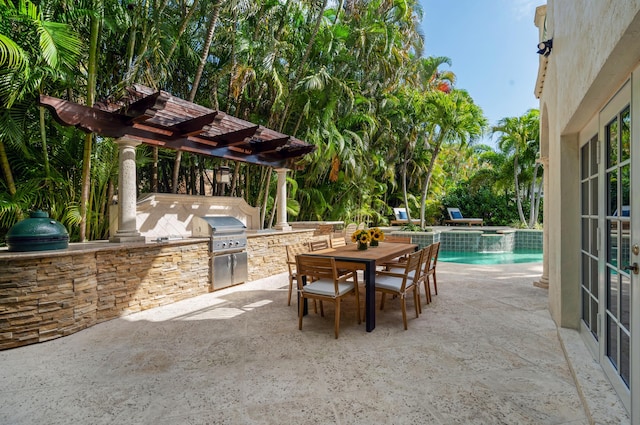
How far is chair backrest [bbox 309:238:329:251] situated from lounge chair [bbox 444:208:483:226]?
35.9 ft

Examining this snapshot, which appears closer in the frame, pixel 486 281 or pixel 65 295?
pixel 65 295

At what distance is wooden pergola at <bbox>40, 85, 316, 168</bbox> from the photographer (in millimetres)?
3979

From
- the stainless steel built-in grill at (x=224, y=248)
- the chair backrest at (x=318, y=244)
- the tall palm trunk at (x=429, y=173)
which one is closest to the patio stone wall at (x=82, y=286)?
the stainless steel built-in grill at (x=224, y=248)

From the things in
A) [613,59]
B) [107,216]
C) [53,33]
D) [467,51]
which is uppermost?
[467,51]

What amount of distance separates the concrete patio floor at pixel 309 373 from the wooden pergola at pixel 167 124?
2.52 meters

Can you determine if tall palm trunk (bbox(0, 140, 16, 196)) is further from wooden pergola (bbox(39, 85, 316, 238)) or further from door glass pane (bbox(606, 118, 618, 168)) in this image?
door glass pane (bbox(606, 118, 618, 168))

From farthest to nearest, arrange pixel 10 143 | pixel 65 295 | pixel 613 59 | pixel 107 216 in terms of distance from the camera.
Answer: pixel 107 216
pixel 10 143
pixel 65 295
pixel 613 59

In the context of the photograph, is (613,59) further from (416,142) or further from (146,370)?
(416,142)

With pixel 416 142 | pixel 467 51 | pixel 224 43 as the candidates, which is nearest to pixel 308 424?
pixel 224 43

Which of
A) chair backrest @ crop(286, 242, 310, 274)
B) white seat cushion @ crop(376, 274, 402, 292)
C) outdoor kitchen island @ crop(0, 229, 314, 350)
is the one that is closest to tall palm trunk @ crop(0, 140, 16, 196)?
outdoor kitchen island @ crop(0, 229, 314, 350)

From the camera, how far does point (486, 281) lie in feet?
19.6

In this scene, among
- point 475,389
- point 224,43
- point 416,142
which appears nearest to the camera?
point 475,389

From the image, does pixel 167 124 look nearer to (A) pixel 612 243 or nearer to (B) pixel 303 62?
(B) pixel 303 62

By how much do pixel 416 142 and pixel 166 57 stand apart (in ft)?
33.0
